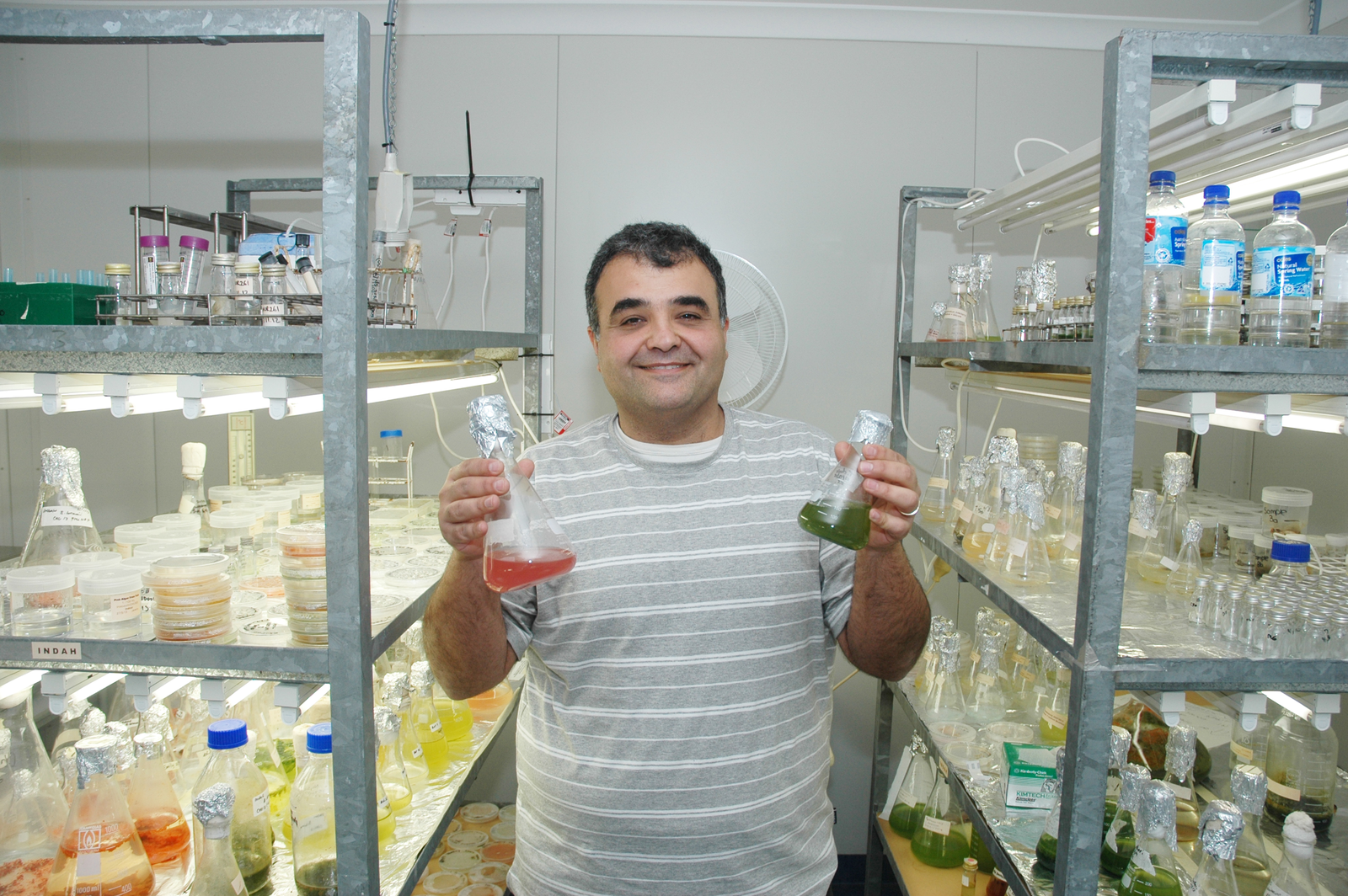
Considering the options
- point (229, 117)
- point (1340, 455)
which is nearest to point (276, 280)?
point (229, 117)

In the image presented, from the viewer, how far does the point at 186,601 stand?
1.14 meters

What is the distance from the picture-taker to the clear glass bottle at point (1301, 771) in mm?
1516

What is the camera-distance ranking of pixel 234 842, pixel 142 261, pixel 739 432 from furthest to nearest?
pixel 739 432 < pixel 234 842 < pixel 142 261

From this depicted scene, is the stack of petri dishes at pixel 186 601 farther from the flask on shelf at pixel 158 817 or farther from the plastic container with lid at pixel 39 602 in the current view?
the flask on shelf at pixel 158 817

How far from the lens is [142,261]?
117cm

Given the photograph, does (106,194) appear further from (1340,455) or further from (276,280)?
(1340,455)

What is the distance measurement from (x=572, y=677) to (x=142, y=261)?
939mm

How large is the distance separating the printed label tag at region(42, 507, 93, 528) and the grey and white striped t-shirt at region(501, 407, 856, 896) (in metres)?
0.69

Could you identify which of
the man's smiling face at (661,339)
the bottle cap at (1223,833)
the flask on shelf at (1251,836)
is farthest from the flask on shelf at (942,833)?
the man's smiling face at (661,339)

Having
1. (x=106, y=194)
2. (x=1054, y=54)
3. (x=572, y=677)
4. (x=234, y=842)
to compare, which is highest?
(x=1054, y=54)

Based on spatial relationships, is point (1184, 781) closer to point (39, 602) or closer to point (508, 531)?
point (508, 531)

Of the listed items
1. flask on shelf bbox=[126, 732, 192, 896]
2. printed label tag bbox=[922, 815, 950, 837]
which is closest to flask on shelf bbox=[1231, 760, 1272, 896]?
printed label tag bbox=[922, 815, 950, 837]

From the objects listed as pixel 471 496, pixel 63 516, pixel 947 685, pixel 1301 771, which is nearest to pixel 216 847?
pixel 63 516

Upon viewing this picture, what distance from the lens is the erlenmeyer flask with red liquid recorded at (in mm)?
1135
